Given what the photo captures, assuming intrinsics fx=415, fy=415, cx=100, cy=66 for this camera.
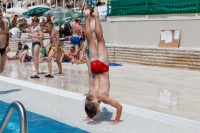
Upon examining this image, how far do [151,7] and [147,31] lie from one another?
36.2 inches

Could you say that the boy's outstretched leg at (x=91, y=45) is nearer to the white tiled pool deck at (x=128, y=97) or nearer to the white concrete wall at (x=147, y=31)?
the white tiled pool deck at (x=128, y=97)

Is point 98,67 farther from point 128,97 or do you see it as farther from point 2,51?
point 2,51

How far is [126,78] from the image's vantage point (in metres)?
11.8

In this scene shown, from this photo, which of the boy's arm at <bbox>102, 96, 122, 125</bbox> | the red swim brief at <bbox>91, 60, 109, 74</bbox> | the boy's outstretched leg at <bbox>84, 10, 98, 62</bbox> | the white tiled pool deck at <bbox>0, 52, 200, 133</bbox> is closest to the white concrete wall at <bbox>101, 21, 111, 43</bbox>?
the white tiled pool deck at <bbox>0, 52, 200, 133</bbox>

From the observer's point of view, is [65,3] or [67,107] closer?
[67,107]

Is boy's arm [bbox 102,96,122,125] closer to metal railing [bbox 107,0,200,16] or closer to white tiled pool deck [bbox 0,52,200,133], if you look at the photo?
white tiled pool deck [bbox 0,52,200,133]

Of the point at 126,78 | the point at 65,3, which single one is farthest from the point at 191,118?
the point at 65,3

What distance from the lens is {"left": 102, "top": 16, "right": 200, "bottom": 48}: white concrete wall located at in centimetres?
1414

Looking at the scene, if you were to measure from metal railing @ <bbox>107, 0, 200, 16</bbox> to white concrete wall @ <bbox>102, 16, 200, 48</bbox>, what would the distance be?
0.33 m

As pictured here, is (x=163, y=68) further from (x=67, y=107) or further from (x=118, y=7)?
(x=67, y=107)

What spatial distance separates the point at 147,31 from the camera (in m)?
15.9

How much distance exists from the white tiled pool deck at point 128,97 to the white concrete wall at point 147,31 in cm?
146

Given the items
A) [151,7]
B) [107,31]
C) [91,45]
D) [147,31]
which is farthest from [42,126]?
[107,31]

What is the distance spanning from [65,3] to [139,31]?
700 inches
